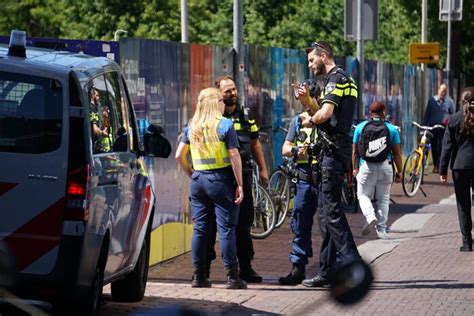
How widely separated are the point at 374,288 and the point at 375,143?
7.23m

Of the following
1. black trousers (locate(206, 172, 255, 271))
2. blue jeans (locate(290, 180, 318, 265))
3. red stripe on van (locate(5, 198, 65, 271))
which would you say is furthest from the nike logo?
red stripe on van (locate(5, 198, 65, 271))

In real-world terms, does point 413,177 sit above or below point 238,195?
below

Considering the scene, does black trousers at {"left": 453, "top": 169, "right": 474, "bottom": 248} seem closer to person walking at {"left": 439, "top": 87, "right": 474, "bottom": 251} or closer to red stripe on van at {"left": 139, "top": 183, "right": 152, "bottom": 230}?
person walking at {"left": 439, "top": 87, "right": 474, "bottom": 251}

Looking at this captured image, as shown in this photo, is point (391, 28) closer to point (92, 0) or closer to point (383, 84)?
point (92, 0)

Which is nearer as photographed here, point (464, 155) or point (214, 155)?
point (214, 155)

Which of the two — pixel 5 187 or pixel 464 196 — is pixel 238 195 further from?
pixel 464 196

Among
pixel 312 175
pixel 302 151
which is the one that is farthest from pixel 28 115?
pixel 302 151

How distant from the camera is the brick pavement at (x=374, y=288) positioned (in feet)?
32.1

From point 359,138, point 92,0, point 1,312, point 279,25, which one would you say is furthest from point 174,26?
point 1,312

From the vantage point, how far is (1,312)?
26.2ft

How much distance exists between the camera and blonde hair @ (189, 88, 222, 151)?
10.7m

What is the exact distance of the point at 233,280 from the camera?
10.8 meters

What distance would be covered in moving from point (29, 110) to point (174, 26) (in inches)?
1707

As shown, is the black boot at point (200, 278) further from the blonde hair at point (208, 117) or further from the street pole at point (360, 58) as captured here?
the street pole at point (360, 58)
